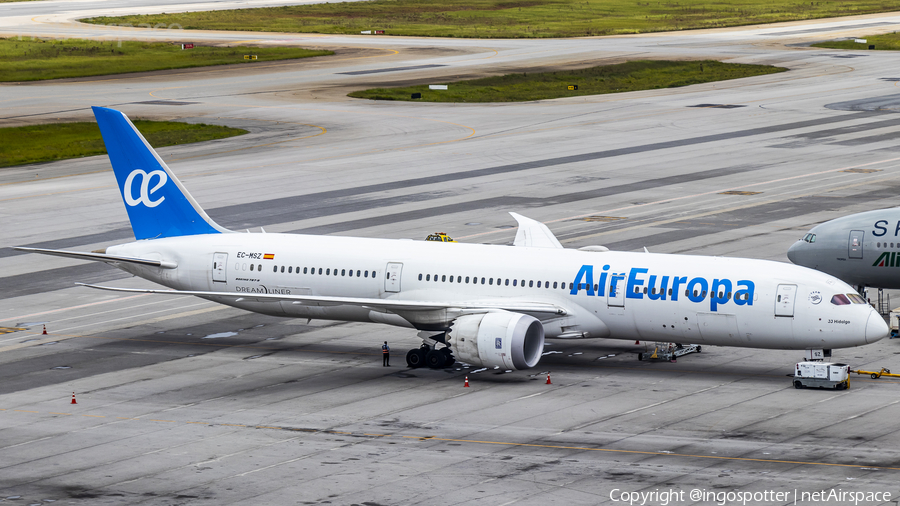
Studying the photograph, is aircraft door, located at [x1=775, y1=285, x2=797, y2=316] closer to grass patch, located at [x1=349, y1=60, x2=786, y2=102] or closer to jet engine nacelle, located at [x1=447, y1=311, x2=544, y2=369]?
jet engine nacelle, located at [x1=447, y1=311, x2=544, y2=369]

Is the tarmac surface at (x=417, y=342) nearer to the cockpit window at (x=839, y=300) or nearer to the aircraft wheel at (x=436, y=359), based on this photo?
the aircraft wheel at (x=436, y=359)

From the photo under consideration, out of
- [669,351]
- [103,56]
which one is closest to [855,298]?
[669,351]

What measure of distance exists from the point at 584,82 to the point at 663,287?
93.6 metres

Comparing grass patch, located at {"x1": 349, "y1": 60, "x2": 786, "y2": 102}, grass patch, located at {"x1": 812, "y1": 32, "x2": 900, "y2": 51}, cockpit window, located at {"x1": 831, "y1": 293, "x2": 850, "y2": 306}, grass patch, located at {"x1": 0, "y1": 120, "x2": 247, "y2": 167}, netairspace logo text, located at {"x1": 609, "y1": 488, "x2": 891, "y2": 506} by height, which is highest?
grass patch, located at {"x1": 812, "y1": 32, "x2": 900, "y2": 51}

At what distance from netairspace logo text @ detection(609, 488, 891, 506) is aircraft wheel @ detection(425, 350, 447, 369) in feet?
45.0

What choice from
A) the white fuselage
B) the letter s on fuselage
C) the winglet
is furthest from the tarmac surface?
the letter s on fuselage

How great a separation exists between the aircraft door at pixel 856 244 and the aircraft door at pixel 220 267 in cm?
2445

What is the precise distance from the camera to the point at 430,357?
42281 millimetres

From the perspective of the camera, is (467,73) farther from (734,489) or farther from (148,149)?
(734,489)

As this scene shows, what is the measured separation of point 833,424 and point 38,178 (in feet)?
219

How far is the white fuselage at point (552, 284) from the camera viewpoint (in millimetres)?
39094

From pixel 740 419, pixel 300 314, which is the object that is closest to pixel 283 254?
pixel 300 314

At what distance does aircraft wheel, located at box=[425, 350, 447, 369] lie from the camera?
42125 mm

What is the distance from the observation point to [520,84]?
5098 inches
